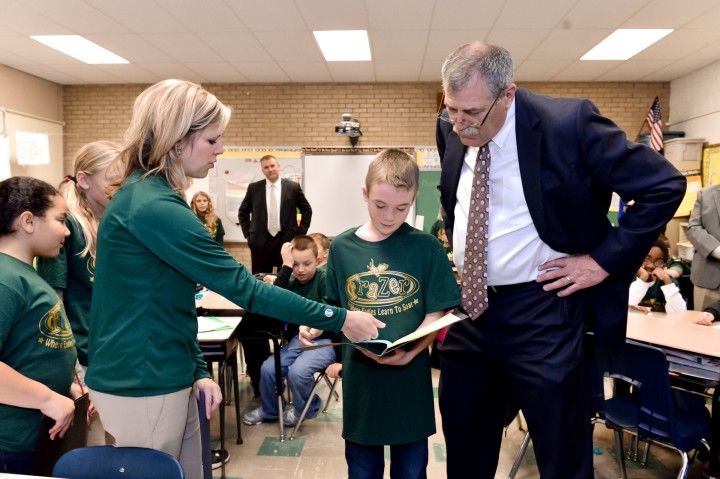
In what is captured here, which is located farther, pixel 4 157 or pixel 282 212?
pixel 4 157

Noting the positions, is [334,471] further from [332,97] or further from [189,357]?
[332,97]

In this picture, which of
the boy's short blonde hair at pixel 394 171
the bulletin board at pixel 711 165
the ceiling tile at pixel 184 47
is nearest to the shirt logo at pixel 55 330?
the boy's short blonde hair at pixel 394 171

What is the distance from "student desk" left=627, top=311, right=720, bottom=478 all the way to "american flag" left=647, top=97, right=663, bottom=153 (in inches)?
180

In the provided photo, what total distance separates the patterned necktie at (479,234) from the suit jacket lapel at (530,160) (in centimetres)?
11

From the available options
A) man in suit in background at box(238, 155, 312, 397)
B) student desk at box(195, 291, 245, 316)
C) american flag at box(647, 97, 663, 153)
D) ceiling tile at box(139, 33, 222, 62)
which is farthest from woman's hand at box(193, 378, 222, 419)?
american flag at box(647, 97, 663, 153)

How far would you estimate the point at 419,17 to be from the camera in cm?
491

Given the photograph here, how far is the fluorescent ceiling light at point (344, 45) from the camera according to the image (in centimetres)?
546

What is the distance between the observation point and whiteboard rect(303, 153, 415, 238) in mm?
7625

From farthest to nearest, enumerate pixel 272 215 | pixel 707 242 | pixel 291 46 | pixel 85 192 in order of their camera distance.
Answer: pixel 272 215, pixel 291 46, pixel 707 242, pixel 85 192

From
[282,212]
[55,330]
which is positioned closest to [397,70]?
[282,212]

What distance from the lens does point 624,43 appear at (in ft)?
18.8

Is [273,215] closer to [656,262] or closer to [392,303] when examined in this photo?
[656,262]

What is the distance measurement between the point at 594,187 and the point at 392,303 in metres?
0.68

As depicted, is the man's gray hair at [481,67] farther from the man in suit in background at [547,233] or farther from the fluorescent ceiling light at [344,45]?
the fluorescent ceiling light at [344,45]
